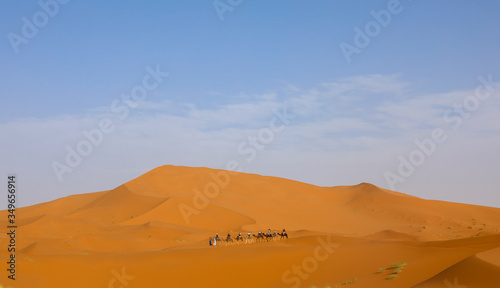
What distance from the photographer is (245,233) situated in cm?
4616

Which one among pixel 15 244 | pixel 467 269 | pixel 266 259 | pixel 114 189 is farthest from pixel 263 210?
pixel 467 269

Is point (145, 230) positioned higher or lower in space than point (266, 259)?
higher

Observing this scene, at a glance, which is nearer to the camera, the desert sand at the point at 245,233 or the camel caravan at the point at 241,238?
the desert sand at the point at 245,233

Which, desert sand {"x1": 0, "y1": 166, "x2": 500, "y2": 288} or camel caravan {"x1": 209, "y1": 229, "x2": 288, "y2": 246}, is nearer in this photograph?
desert sand {"x1": 0, "y1": 166, "x2": 500, "y2": 288}

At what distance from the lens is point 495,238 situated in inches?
890

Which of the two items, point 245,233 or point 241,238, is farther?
point 245,233

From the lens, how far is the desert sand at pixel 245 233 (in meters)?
19.3

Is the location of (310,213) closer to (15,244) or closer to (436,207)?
(436,207)

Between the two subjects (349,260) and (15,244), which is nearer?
(349,260)

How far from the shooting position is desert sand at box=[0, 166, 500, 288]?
63.2 feet

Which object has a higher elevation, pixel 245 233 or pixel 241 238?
pixel 245 233

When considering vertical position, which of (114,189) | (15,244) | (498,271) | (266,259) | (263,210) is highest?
(114,189)

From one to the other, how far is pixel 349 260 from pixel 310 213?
44275mm

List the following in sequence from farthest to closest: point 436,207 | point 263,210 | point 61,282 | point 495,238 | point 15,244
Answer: point 436,207, point 263,210, point 15,244, point 495,238, point 61,282
